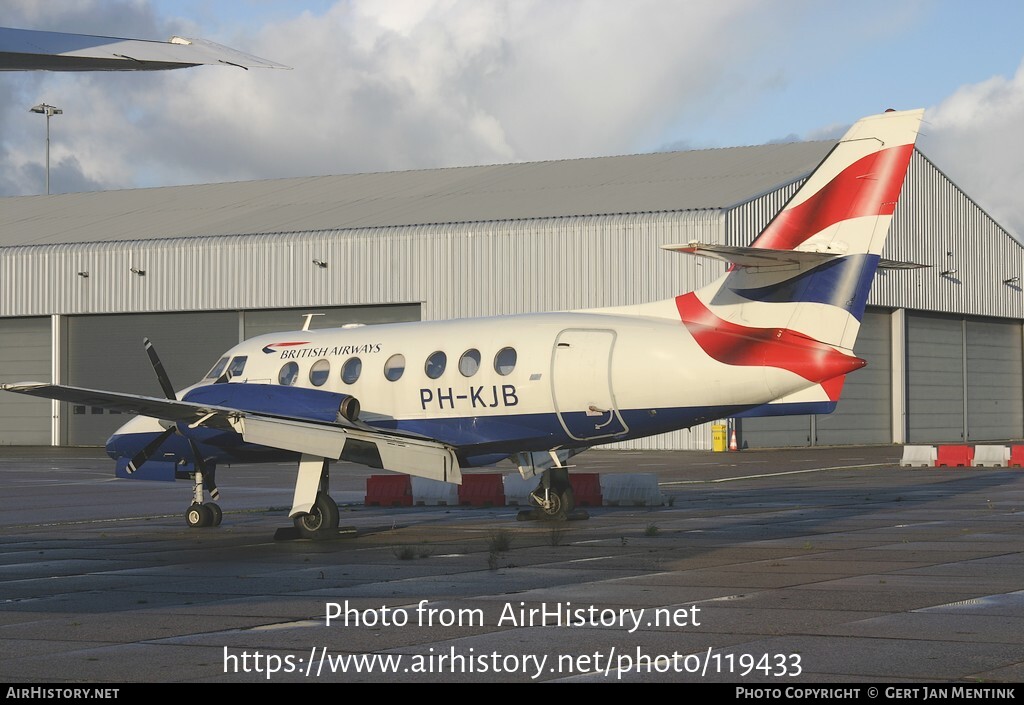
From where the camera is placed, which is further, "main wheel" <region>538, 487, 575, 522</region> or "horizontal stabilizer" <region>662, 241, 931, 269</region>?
"main wheel" <region>538, 487, 575, 522</region>

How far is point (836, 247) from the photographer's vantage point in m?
20.6

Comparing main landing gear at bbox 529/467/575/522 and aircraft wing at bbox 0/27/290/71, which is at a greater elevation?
aircraft wing at bbox 0/27/290/71

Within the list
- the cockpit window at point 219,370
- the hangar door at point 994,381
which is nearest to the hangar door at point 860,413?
the hangar door at point 994,381

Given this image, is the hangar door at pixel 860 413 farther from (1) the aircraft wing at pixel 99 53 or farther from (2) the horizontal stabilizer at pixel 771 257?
(1) the aircraft wing at pixel 99 53

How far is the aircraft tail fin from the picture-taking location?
67.5 feet

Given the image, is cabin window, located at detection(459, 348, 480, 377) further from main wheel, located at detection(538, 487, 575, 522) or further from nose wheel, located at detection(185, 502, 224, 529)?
nose wheel, located at detection(185, 502, 224, 529)

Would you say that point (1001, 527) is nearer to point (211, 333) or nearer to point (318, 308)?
point (318, 308)

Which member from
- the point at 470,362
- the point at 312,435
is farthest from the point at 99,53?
the point at 470,362

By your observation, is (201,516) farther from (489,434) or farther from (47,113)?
(47,113)

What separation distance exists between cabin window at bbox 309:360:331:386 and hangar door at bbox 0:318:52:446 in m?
49.1

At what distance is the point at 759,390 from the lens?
68.8ft

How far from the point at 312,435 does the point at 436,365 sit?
9.95 ft

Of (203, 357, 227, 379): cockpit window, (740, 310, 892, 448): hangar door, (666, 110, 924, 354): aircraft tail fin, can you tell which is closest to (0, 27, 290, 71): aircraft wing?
(666, 110, 924, 354): aircraft tail fin

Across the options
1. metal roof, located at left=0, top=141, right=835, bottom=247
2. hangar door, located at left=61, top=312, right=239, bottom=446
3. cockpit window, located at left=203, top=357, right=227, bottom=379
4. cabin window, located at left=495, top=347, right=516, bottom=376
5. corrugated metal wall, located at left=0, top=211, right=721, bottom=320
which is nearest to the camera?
cabin window, located at left=495, top=347, right=516, bottom=376
